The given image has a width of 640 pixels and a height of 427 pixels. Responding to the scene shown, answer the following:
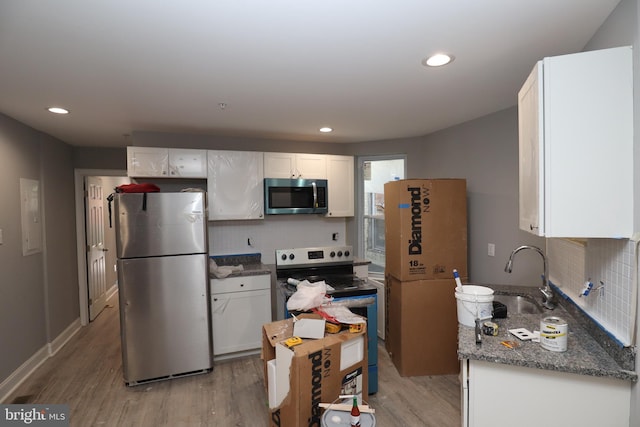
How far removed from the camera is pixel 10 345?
2.78 meters

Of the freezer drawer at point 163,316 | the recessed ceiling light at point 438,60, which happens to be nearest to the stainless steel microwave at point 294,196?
the freezer drawer at point 163,316

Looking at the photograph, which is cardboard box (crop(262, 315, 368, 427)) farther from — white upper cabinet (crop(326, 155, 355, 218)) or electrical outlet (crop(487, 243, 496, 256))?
white upper cabinet (crop(326, 155, 355, 218))

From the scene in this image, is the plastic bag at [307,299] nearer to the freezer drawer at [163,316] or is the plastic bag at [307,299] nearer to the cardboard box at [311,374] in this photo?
the cardboard box at [311,374]

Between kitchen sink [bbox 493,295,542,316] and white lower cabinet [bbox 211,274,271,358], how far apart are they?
84.3 inches

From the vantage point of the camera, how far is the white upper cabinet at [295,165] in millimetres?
3635

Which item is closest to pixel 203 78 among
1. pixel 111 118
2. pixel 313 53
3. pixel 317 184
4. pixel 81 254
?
pixel 313 53

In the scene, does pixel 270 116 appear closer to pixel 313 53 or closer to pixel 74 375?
pixel 313 53

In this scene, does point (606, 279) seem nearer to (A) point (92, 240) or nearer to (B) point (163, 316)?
(B) point (163, 316)

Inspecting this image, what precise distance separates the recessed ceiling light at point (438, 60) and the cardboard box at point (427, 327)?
1.77 m

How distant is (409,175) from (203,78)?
2769 mm

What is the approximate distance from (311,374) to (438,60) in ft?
6.25

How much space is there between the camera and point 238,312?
328 cm

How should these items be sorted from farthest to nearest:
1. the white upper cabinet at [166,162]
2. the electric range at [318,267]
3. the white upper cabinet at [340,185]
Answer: the white upper cabinet at [340,185] → the white upper cabinet at [166,162] → the electric range at [318,267]

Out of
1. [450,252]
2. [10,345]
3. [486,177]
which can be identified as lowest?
[10,345]
